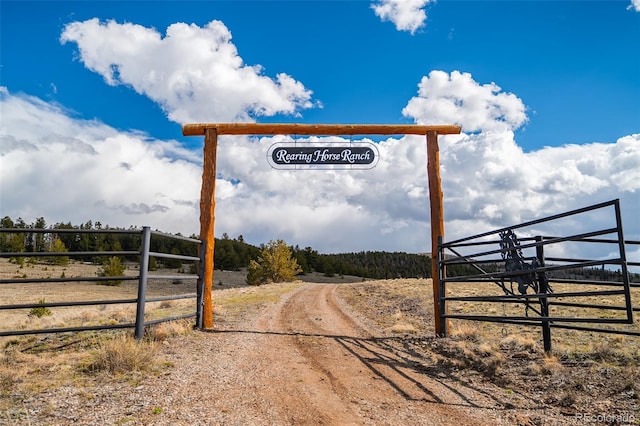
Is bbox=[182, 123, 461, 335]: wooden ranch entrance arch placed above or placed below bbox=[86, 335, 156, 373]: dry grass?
above

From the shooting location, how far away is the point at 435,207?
36.4 ft

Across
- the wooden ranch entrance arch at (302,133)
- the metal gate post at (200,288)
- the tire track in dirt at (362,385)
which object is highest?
the wooden ranch entrance arch at (302,133)

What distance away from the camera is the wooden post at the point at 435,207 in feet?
34.3

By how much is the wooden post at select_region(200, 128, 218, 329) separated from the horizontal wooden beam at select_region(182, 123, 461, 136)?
32 cm

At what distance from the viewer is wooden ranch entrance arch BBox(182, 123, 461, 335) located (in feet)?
35.2

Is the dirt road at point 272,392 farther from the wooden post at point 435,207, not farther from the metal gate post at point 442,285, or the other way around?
the wooden post at point 435,207

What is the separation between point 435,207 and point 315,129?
13.1 ft

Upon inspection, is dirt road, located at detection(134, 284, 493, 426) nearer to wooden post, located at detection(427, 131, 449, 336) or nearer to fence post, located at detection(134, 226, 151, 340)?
fence post, located at detection(134, 226, 151, 340)

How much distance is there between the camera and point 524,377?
19.2ft

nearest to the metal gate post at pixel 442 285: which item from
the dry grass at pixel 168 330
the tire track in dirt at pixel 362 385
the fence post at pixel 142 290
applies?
the tire track in dirt at pixel 362 385

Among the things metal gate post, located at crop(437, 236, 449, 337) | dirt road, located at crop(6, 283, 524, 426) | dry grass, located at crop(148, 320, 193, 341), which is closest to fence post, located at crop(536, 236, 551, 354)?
dirt road, located at crop(6, 283, 524, 426)

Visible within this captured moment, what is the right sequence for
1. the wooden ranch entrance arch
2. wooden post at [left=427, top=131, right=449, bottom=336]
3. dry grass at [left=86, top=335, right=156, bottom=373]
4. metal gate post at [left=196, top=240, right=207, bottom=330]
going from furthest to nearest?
the wooden ranch entrance arch, wooden post at [left=427, top=131, right=449, bottom=336], metal gate post at [left=196, top=240, right=207, bottom=330], dry grass at [left=86, top=335, right=156, bottom=373]

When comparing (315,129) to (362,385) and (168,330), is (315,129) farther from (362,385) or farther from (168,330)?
(362,385)

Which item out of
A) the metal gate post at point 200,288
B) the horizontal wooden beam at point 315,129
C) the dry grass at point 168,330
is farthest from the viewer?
the horizontal wooden beam at point 315,129
